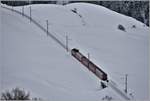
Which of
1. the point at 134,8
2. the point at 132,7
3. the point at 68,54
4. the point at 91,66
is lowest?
the point at 134,8

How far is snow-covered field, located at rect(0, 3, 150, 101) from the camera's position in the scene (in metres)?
30.3

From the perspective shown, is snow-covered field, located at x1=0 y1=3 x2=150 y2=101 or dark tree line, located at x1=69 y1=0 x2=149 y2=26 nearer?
snow-covered field, located at x1=0 y1=3 x2=150 y2=101

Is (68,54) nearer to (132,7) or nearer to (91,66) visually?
(91,66)

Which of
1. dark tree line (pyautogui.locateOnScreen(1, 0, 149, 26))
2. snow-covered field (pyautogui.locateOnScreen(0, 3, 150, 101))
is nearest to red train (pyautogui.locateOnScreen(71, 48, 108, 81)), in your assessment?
snow-covered field (pyautogui.locateOnScreen(0, 3, 150, 101))

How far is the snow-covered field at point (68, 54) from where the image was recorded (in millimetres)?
30266

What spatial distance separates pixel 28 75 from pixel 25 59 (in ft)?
16.1

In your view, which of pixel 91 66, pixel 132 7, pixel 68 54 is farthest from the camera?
pixel 132 7

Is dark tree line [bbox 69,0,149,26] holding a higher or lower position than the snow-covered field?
lower

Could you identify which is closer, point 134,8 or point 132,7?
point 132,7

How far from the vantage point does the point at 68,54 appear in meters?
42.7

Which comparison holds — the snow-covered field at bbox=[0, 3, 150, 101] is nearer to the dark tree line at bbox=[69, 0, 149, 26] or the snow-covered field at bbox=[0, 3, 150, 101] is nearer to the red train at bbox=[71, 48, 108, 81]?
the red train at bbox=[71, 48, 108, 81]

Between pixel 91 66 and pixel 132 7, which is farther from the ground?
pixel 91 66

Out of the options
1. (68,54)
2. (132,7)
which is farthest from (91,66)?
(132,7)

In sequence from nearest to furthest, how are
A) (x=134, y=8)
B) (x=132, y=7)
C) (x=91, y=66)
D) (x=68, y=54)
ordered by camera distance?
(x=91, y=66) < (x=68, y=54) < (x=132, y=7) < (x=134, y=8)
